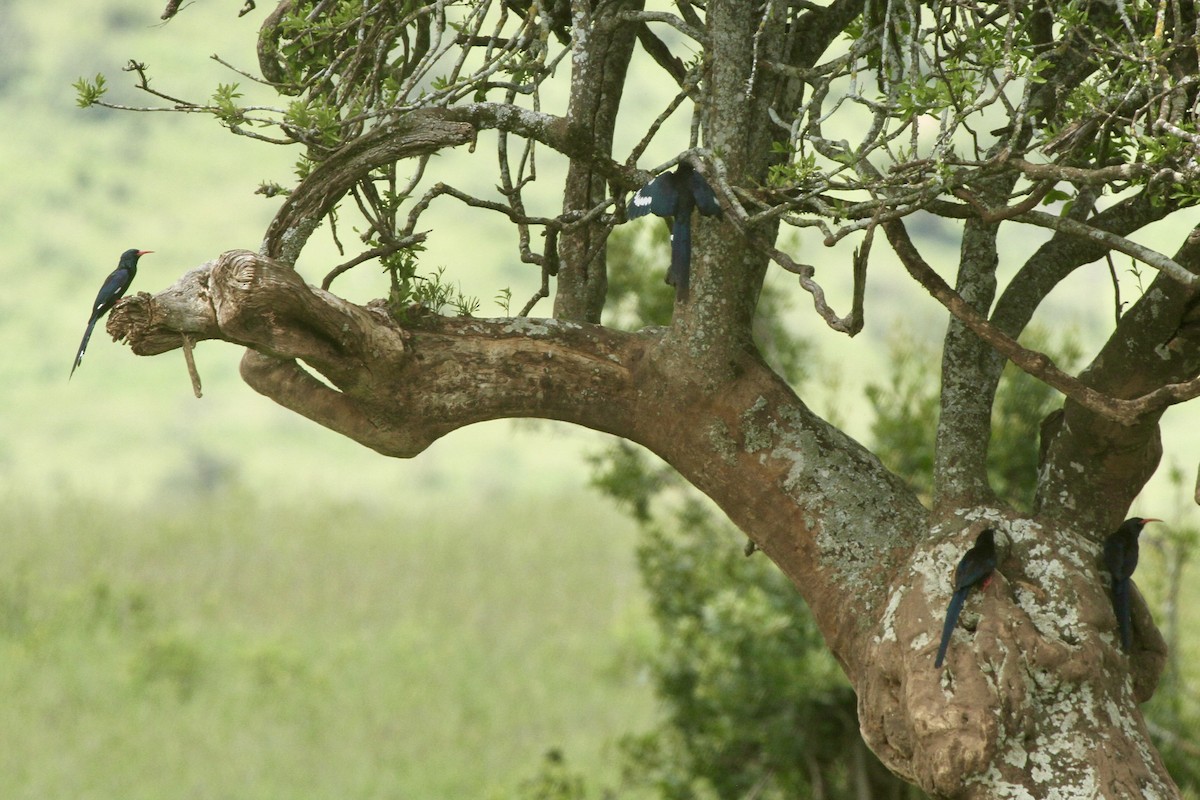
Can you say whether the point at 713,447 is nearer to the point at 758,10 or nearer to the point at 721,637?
the point at 758,10

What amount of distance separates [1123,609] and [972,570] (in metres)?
0.49

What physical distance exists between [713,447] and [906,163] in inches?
40.5

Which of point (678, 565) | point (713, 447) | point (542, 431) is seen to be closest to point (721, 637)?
point (678, 565)

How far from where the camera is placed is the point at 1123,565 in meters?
3.39

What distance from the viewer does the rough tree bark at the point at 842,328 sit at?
122 inches

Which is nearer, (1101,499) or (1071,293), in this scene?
(1101,499)

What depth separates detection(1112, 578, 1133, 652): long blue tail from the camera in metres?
3.33

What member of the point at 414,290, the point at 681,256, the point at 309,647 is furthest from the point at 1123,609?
the point at 309,647

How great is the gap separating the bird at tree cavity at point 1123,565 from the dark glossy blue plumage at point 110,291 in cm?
275

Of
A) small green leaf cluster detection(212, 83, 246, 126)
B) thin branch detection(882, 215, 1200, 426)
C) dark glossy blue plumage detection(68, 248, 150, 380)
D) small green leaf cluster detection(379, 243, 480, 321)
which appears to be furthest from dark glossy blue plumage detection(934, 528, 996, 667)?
dark glossy blue plumage detection(68, 248, 150, 380)

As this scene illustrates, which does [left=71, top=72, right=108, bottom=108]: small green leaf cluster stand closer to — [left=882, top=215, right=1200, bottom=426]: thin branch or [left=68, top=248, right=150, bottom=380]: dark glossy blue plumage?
[left=68, top=248, right=150, bottom=380]: dark glossy blue plumage

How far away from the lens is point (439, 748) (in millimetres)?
11789

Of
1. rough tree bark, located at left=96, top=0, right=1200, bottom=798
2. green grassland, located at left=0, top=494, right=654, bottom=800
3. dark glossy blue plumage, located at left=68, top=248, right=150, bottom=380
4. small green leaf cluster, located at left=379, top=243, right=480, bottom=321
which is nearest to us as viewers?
rough tree bark, located at left=96, top=0, right=1200, bottom=798

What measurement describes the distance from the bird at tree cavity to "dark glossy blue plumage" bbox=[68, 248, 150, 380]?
2.75 m
